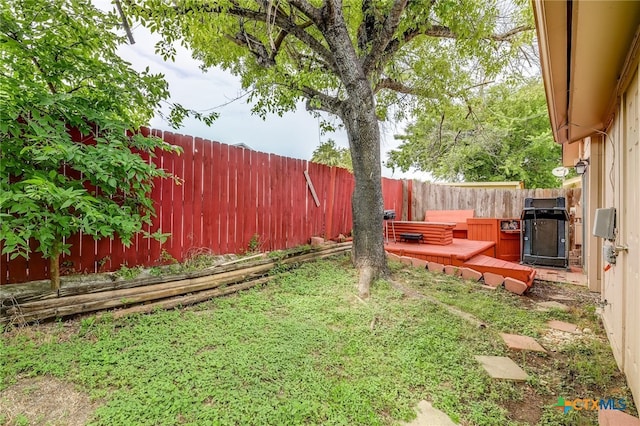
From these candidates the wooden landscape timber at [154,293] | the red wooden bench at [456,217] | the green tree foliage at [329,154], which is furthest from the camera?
the green tree foliage at [329,154]

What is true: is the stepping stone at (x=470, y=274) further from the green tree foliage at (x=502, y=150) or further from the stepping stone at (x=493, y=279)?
the green tree foliage at (x=502, y=150)

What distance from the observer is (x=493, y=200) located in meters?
8.80

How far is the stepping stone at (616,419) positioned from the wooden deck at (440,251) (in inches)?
137

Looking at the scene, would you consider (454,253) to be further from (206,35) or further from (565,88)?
(206,35)

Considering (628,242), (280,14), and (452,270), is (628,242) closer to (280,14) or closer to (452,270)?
(452,270)

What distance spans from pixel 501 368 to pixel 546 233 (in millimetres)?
5056

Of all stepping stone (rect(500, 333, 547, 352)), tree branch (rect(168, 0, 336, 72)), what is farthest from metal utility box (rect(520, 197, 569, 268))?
tree branch (rect(168, 0, 336, 72))

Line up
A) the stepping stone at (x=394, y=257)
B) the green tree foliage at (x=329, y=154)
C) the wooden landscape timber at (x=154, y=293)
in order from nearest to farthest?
1. the wooden landscape timber at (x=154, y=293)
2. the stepping stone at (x=394, y=257)
3. the green tree foliage at (x=329, y=154)

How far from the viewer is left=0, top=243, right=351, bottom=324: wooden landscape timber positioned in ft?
7.46

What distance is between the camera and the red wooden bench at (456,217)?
24.7 ft

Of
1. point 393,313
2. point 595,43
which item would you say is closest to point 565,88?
point 595,43

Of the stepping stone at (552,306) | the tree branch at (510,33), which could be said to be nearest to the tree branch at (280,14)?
the tree branch at (510,33)

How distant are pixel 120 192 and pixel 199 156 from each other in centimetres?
103

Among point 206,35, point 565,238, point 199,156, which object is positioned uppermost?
point 206,35
